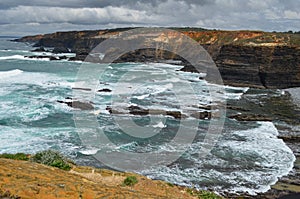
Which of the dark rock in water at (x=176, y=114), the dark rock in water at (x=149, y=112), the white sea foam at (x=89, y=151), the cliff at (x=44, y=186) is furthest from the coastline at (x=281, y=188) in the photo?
the dark rock in water at (x=149, y=112)

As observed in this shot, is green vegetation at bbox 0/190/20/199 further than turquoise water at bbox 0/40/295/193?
No

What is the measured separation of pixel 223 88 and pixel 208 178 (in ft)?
98.5

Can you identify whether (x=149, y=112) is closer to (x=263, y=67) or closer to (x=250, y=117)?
(x=250, y=117)

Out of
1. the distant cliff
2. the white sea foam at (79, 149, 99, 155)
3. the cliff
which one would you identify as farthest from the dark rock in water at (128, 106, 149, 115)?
the distant cliff

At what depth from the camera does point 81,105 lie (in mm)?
29453

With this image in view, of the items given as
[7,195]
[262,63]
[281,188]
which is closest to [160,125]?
[281,188]

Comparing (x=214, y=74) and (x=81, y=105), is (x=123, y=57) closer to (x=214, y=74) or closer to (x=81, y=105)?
(x=214, y=74)

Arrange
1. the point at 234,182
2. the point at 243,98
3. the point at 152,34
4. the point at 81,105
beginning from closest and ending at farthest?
1. the point at 234,182
2. the point at 81,105
3. the point at 243,98
4. the point at 152,34

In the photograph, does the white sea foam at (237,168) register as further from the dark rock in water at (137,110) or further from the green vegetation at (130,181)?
the dark rock in water at (137,110)

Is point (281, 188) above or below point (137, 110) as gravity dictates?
below

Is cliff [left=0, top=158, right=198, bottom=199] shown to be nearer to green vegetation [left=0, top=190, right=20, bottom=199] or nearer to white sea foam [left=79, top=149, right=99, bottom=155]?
green vegetation [left=0, top=190, right=20, bottom=199]

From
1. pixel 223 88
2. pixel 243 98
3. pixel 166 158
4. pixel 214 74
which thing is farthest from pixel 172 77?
pixel 166 158

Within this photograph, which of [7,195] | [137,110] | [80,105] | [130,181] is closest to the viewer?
[7,195]

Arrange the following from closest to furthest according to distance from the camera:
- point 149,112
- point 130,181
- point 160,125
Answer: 1. point 130,181
2. point 160,125
3. point 149,112
